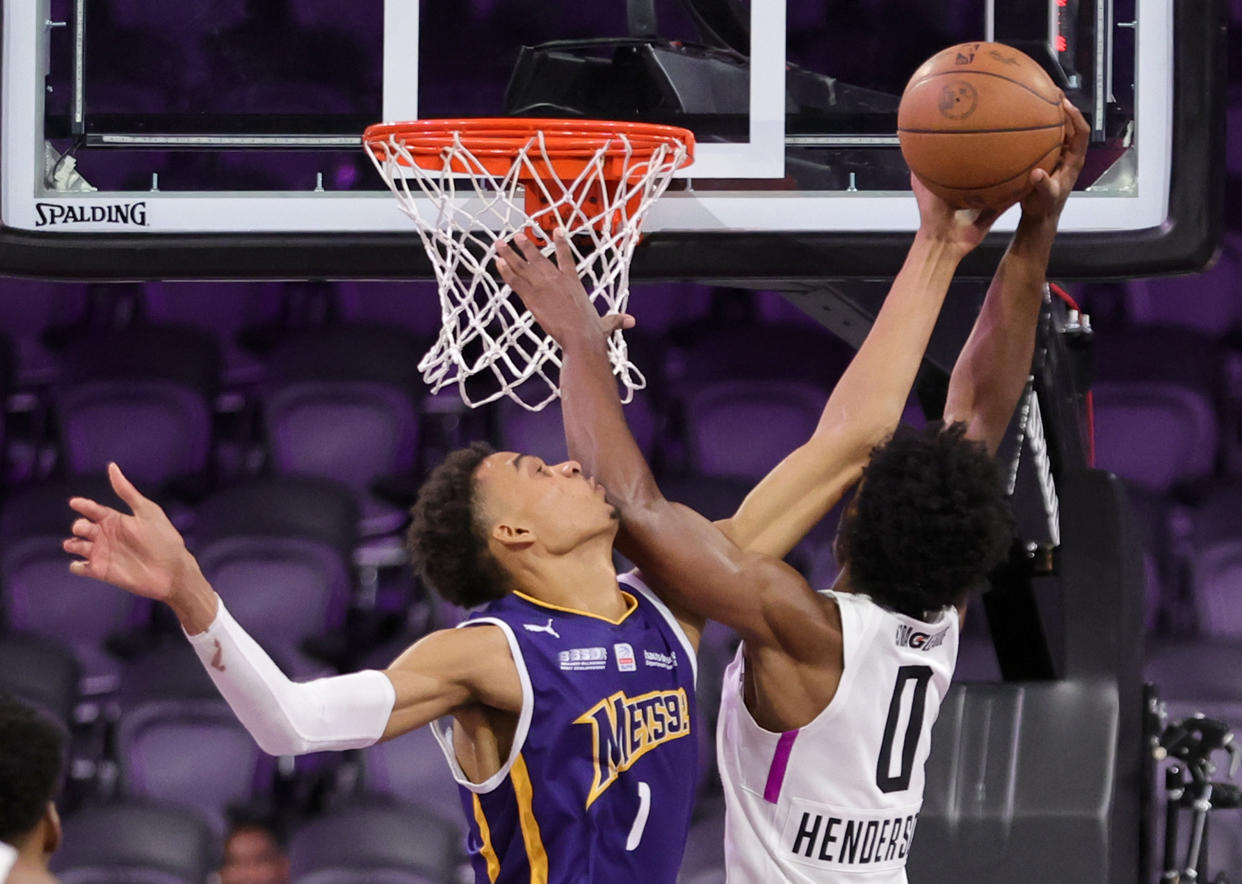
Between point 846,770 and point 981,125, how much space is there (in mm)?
1053

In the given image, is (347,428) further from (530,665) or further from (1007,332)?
(530,665)

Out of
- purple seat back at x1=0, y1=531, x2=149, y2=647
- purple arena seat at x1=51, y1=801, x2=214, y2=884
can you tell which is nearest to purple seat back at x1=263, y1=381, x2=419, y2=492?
purple seat back at x1=0, y1=531, x2=149, y2=647

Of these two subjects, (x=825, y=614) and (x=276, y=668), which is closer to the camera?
(x=276, y=668)

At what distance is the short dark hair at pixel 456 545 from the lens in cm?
267

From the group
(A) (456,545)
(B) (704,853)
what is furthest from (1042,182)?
(B) (704,853)

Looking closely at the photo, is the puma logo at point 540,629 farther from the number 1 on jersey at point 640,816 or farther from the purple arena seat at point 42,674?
the purple arena seat at point 42,674

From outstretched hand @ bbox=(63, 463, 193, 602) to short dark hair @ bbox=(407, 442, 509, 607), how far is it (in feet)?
2.01

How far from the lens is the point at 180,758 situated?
18.3ft

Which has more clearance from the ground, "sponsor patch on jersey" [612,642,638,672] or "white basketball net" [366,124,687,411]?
"white basketball net" [366,124,687,411]

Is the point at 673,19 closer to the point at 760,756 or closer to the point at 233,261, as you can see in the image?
the point at 233,261

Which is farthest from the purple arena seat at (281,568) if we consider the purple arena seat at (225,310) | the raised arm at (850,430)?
the raised arm at (850,430)

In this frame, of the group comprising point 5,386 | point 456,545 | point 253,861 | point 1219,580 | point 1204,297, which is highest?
point 1204,297

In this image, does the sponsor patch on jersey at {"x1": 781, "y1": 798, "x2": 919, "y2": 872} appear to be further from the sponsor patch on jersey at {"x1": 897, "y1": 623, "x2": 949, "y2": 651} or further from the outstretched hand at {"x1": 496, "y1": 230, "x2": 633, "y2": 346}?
the outstretched hand at {"x1": 496, "y1": 230, "x2": 633, "y2": 346}

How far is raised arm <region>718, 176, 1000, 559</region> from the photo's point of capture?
2844 mm
